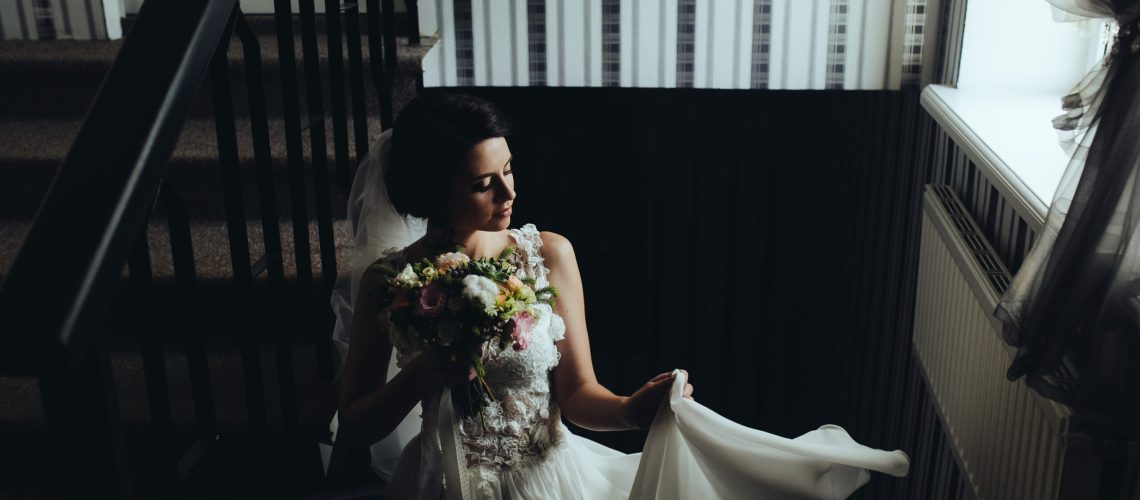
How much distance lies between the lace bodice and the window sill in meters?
0.92

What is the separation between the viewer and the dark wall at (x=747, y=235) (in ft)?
10.7

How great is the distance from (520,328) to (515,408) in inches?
12.2

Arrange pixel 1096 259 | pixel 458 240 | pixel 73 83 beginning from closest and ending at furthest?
pixel 1096 259 → pixel 458 240 → pixel 73 83

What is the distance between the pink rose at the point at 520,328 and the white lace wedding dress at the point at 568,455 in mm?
152

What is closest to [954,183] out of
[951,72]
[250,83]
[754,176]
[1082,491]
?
[951,72]

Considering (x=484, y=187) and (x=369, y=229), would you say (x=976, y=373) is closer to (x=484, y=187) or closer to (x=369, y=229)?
(x=484, y=187)

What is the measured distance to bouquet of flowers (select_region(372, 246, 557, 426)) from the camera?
156 centimetres

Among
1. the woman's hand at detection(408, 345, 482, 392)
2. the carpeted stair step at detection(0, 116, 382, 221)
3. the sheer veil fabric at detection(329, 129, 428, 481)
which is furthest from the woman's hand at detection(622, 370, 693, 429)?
the carpeted stair step at detection(0, 116, 382, 221)

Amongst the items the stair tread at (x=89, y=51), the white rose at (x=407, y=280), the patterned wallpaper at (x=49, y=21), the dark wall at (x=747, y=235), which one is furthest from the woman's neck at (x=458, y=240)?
the patterned wallpaper at (x=49, y=21)

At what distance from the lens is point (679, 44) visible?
3.20 metres

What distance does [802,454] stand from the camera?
1.68 m

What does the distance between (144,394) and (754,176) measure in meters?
2.04

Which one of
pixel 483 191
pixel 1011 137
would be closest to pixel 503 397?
pixel 483 191

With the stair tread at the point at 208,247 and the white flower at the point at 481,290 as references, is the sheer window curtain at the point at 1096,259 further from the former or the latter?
the stair tread at the point at 208,247
